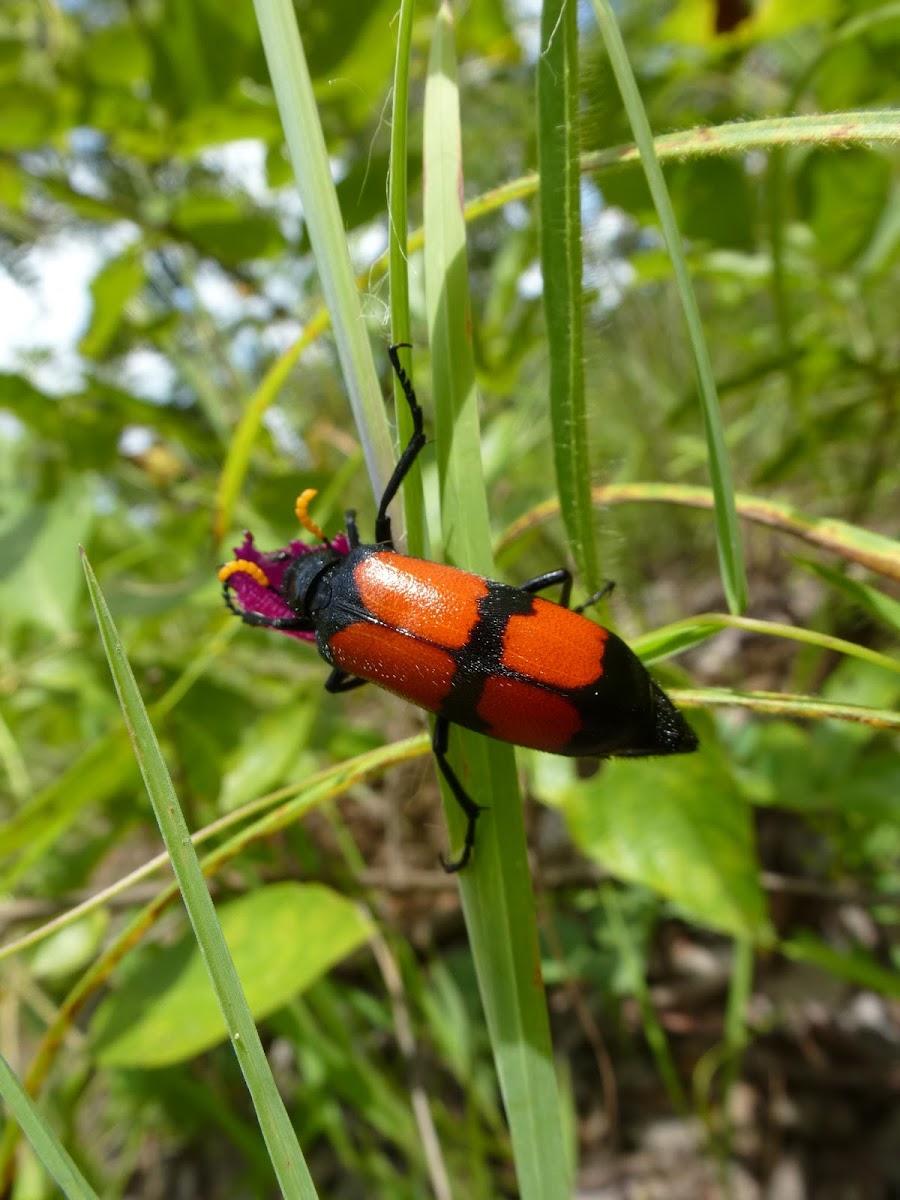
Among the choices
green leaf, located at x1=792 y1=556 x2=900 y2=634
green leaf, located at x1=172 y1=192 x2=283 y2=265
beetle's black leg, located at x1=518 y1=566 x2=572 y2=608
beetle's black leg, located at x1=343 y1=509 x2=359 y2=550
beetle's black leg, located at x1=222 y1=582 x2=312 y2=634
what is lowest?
green leaf, located at x1=792 y1=556 x2=900 y2=634

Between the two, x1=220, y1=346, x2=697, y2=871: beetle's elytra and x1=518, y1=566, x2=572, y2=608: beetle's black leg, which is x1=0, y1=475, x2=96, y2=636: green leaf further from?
x1=518, y1=566, x2=572, y2=608: beetle's black leg

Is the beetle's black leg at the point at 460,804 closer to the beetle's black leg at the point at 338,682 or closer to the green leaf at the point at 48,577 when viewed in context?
the beetle's black leg at the point at 338,682

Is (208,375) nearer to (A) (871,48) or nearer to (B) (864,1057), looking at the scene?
→ (A) (871,48)

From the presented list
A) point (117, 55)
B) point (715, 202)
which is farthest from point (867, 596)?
point (117, 55)

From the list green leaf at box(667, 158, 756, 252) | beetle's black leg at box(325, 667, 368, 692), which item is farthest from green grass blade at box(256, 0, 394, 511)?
green leaf at box(667, 158, 756, 252)

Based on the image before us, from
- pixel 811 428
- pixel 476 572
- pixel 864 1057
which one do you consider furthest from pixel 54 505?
pixel 864 1057

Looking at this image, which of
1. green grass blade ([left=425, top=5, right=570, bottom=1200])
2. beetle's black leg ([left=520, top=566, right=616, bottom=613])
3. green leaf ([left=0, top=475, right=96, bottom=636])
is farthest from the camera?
green leaf ([left=0, top=475, right=96, bottom=636])
